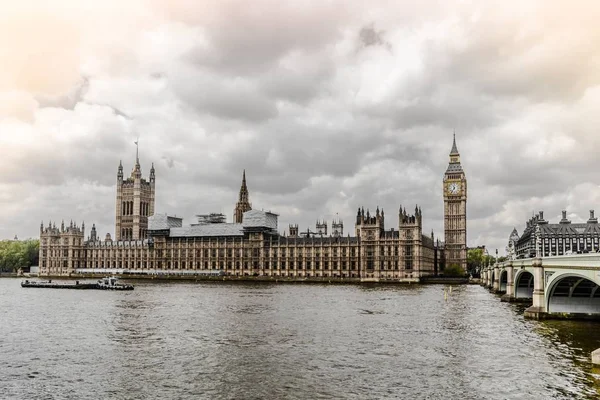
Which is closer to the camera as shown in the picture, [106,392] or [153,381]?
[106,392]

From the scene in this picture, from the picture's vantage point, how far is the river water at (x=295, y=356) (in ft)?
104

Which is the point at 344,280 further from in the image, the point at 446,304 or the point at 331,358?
the point at 331,358

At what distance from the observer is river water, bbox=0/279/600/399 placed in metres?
31.8

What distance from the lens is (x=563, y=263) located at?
5350 cm

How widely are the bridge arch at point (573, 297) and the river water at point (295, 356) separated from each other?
4128 millimetres

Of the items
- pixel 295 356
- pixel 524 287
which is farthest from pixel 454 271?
pixel 295 356

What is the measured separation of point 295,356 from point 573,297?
33.5 metres

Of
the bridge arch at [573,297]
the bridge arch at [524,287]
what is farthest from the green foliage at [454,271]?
the bridge arch at [573,297]

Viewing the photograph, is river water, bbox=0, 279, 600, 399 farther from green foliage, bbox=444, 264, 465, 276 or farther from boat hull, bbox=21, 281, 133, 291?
green foliage, bbox=444, 264, 465, 276

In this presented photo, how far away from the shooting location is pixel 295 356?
41.0 metres

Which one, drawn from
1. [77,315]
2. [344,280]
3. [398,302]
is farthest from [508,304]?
[344,280]

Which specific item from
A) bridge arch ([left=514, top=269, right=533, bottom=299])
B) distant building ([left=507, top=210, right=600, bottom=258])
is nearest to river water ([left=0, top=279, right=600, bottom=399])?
bridge arch ([left=514, top=269, right=533, bottom=299])

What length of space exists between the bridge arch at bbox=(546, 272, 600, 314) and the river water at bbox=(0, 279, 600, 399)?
4.13m

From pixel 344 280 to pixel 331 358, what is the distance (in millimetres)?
138869
